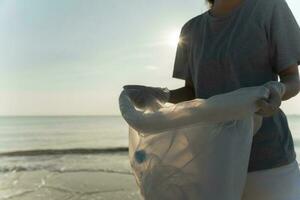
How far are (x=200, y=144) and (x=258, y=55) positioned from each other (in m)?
0.40

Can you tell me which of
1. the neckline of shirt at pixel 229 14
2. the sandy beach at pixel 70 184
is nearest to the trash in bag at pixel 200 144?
the neckline of shirt at pixel 229 14

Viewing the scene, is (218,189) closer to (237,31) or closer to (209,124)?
(209,124)

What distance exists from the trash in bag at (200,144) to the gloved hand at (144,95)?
0.17m

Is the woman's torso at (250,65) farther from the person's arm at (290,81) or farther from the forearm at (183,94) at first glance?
the forearm at (183,94)

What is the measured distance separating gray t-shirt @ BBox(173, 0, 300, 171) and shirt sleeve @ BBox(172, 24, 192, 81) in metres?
0.21

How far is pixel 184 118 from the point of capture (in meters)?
1.38

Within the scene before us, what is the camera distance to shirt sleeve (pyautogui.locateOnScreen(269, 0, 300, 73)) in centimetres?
154

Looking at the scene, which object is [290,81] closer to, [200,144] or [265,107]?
[265,107]

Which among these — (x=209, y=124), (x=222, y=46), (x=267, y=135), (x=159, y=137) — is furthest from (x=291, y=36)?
(x=159, y=137)

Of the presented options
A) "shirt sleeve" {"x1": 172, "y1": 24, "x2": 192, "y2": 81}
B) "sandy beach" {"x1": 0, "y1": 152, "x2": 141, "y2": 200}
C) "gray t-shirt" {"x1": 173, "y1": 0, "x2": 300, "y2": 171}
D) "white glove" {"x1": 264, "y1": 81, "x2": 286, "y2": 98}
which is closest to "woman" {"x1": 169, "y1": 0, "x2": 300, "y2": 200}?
"gray t-shirt" {"x1": 173, "y1": 0, "x2": 300, "y2": 171}

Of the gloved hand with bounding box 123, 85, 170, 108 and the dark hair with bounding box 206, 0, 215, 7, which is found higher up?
the dark hair with bounding box 206, 0, 215, 7

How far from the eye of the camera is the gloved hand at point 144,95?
1625mm

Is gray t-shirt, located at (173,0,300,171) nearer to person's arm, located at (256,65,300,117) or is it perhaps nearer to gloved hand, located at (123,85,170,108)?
person's arm, located at (256,65,300,117)

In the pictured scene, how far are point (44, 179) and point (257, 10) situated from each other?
6.49 meters
